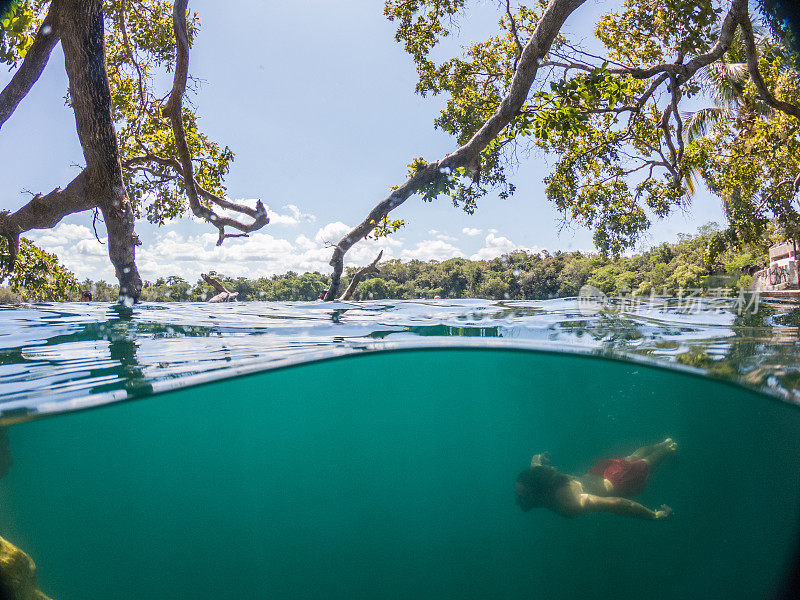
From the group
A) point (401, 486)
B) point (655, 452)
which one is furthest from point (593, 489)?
point (401, 486)

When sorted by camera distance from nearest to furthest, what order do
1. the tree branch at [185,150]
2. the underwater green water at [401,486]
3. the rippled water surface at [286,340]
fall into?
1. the rippled water surface at [286,340]
2. the underwater green water at [401,486]
3. the tree branch at [185,150]

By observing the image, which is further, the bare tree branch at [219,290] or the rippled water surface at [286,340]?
the bare tree branch at [219,290]

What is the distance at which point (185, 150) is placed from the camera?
8.76 metres

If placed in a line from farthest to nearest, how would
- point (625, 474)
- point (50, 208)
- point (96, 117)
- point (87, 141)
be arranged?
point (50, 208) < point (87, 141) < point (96, 117) < point (625, 474)

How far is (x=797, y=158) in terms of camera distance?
458 inches

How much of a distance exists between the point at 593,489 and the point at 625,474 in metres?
0.51

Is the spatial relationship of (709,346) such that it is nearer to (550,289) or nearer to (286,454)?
(286,454)

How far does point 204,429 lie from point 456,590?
568cm

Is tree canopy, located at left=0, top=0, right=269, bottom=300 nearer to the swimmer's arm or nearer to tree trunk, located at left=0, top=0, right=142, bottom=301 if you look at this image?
tree trunk, located at left=0, top=0, right=142, bottom=301

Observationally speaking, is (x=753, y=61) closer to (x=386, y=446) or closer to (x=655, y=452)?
(x=655, y=452)

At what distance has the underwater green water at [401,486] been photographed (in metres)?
6.62

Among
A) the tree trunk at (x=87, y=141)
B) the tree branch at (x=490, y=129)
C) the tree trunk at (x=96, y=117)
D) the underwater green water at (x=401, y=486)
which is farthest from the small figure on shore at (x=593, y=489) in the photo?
the tree trunk at (x=96, y=117)

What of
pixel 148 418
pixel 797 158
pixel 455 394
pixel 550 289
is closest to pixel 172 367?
pixel 148 418

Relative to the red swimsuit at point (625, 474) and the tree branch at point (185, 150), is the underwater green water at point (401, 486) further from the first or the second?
the tree branch at point (185, 150)
